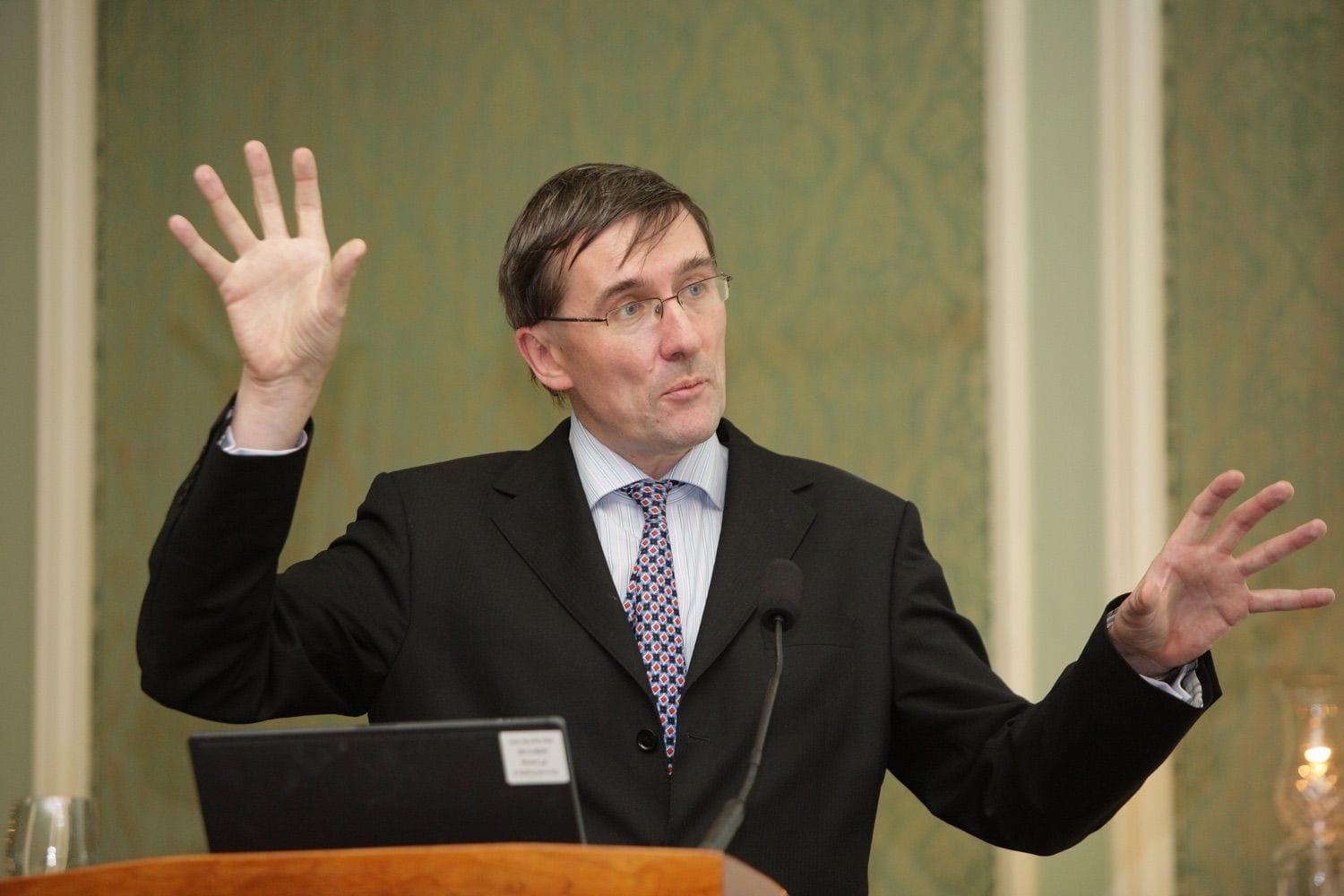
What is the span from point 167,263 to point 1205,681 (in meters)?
2.91

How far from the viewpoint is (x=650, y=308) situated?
228cm

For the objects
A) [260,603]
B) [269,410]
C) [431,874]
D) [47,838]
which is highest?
[269,410]

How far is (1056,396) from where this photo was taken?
3234mm

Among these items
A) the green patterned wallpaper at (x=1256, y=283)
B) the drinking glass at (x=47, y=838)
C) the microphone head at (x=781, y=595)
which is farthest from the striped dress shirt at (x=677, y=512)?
the green patterned wallpaper at (x=1256, y=283)

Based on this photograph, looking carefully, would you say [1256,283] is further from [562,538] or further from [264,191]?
[264,191]

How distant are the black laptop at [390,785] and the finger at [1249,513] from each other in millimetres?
837

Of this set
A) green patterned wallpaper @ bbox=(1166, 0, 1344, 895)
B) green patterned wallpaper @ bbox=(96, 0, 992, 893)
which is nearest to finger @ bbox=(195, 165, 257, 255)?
green patterned wallpaper @ bbox=(96, 0, 992, 893)

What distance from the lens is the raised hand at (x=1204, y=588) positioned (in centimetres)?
171

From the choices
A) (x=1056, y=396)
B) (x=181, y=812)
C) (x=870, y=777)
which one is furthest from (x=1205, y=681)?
(x=181, y=812)

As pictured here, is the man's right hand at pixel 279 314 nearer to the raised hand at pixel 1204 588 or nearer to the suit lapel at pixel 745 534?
the suit lapel at pixel 745 534

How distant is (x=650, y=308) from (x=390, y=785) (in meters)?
1.04

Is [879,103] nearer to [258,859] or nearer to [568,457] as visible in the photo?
[568,457]

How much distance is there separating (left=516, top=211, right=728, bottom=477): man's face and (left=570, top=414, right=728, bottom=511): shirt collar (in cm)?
2

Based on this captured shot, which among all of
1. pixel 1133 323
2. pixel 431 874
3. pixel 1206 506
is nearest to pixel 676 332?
pixel 1206 506
